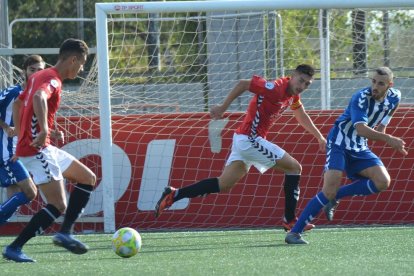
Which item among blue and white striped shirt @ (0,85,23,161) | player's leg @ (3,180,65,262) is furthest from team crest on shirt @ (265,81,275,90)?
player's leg @ (3,180,65,262)

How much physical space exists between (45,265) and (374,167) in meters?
3.27

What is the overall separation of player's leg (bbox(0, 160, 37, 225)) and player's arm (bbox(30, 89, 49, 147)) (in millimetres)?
2071

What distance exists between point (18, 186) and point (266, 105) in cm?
247

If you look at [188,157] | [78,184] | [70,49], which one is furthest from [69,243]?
[188,157]

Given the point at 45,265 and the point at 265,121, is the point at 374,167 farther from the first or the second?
the point at 45,265

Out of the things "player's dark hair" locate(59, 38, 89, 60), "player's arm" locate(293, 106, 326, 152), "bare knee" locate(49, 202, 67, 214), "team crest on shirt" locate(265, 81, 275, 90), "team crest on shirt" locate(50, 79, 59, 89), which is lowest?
"bare knee" locate(49, 202, 67, 214)

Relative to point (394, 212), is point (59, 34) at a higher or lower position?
higher

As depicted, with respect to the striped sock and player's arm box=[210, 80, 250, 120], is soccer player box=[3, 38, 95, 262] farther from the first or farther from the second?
the striped sock

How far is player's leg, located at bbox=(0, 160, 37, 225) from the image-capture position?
9578 millimetres

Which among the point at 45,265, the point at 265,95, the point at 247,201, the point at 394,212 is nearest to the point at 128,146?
the point at 247,201

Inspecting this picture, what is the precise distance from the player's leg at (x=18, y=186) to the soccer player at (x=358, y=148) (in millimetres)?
2395

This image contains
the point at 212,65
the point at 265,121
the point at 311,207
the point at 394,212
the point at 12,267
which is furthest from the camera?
the point at 212,65

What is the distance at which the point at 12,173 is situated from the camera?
982 centimetres

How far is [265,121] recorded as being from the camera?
10039 mm
